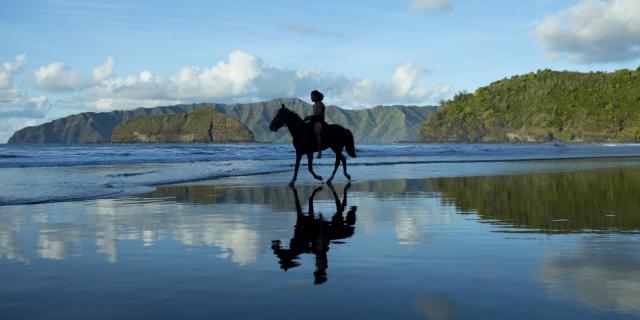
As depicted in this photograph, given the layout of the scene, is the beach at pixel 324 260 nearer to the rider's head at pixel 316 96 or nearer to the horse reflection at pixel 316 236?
the horse reflection at pixel 316 236

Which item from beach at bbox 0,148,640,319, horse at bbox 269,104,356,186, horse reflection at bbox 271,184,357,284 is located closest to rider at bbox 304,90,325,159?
horse at bbox 269,104,356,186

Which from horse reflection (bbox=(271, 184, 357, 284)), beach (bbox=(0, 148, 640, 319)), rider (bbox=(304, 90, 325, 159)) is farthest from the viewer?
rider (bbox=(304, 90, 325, 159))

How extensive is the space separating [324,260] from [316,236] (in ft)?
5.78

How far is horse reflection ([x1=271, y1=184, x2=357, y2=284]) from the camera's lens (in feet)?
19.9

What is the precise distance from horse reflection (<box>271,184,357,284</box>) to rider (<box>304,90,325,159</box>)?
277 inches

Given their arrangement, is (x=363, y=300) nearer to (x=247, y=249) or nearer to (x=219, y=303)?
(x=219, y=303)

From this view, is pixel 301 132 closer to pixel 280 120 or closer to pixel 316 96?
pixel 280 120

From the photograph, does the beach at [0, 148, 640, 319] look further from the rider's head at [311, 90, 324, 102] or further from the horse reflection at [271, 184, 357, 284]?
the rider's head at [311, 90, 324, 102]

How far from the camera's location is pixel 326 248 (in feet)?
22.9

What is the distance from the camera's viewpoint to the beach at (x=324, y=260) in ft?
14.5

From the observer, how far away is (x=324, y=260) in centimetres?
622

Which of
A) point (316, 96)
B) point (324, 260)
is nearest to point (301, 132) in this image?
point (316, 96)

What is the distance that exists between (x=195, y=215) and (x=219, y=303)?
6.07 m

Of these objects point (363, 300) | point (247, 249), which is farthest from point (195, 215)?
point (363, 300)
